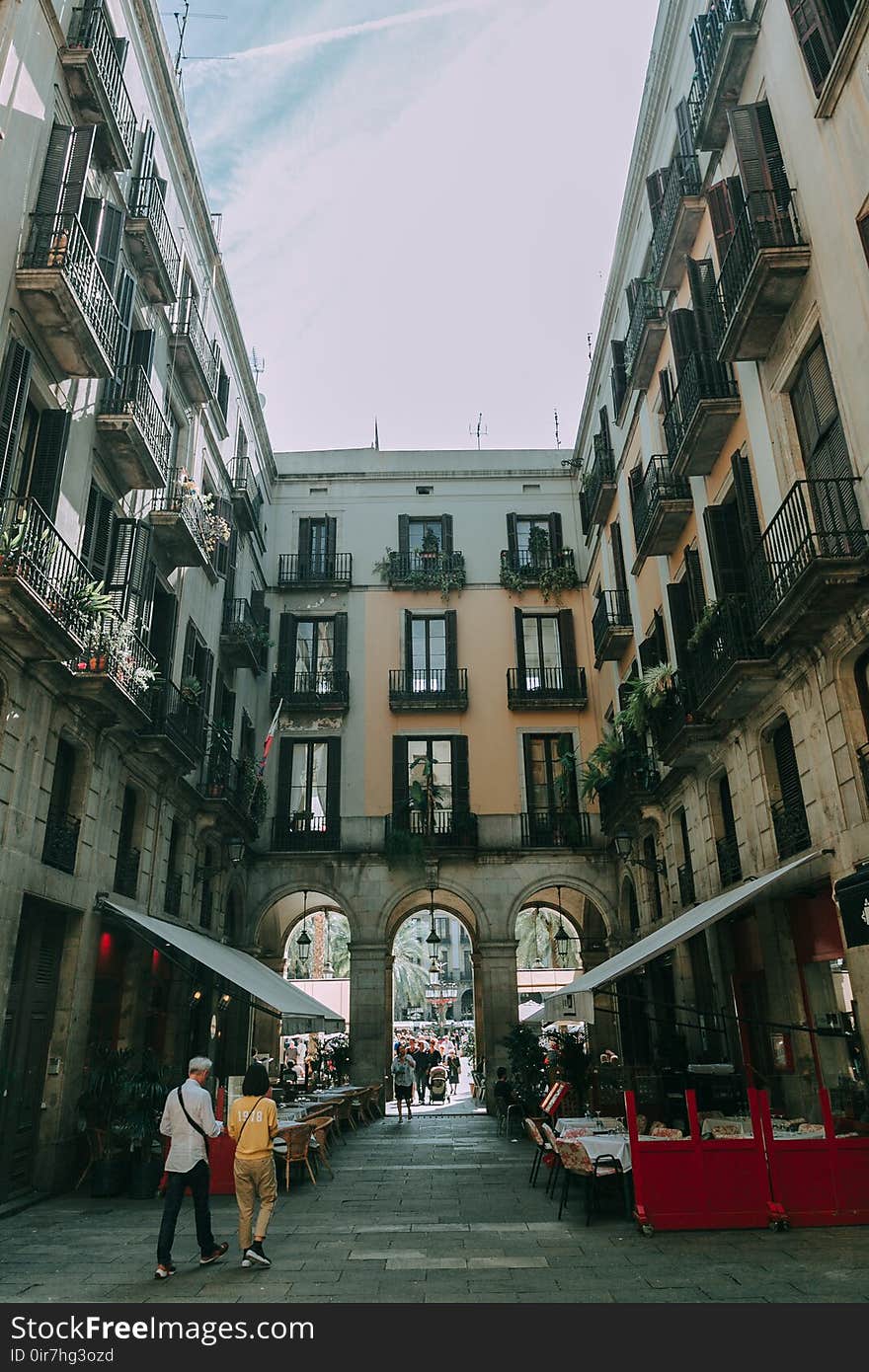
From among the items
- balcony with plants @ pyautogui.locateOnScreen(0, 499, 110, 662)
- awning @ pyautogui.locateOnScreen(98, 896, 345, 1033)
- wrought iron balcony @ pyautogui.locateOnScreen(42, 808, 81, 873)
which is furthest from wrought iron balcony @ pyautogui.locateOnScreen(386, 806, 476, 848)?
balcony with plants @ pyautogui.locateOnScreen(0, 499, 110, 662)

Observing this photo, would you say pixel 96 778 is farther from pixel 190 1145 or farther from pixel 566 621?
pixel 566 621

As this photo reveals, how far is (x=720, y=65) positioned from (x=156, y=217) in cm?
973

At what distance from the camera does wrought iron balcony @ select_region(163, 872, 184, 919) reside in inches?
673

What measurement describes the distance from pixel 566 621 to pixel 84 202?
1696 cm

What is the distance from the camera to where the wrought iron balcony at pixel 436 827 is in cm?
2380

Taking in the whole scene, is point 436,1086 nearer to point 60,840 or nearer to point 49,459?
point 60,840

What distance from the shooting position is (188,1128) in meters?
7.59

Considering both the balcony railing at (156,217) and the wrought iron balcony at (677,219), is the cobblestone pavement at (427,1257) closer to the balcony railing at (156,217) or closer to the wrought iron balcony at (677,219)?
the balcony railing at (156,217)

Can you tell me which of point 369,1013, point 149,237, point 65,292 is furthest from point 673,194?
point 369,1013

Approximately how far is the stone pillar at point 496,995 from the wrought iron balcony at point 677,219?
52.1ft

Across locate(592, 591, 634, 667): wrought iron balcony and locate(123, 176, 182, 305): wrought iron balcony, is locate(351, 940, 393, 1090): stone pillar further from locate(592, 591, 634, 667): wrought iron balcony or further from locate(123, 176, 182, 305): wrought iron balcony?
locate(123, 176, 182, 305): wrought iron balcony

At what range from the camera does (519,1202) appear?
10273 mm

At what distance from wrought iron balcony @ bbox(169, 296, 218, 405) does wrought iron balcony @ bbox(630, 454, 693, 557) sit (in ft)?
30.2
